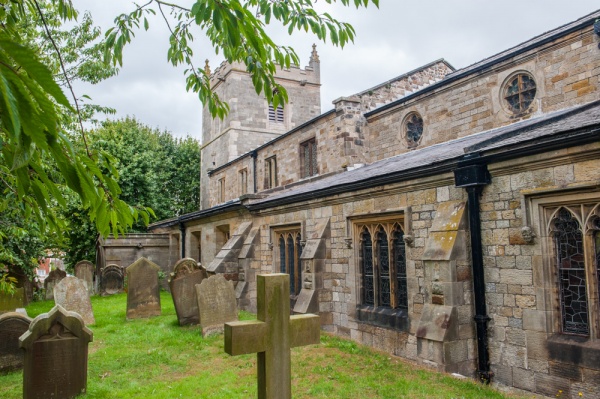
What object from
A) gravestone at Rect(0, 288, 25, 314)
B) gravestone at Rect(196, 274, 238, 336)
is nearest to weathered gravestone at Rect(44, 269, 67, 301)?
gravestone at Rect(0, 288, 25, 314)

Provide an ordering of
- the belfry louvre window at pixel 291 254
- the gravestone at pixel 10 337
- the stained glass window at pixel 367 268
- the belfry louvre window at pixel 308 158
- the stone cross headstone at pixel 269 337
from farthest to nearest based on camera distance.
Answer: the belfry louvre window at pixel 308 158
the belfry louvre window at pixel 291 254
the stained glass window at pixel 367 268
the gravestone at pixel 10 337
the stone cross headstone at pixel 269 337

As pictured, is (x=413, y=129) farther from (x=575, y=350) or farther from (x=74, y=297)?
(x=74, y=297)

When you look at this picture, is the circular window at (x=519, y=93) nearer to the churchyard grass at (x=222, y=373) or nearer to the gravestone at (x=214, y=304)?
the churchyard grass at (x=222, y=373)

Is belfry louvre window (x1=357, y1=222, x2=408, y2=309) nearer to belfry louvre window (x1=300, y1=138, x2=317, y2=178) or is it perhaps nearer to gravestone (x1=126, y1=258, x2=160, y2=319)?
gravestone (x1=126, y1=258, x2=160, y2=319)

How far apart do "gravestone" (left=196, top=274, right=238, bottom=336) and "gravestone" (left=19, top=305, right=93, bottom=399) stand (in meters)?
3.81

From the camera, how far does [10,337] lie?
786cm

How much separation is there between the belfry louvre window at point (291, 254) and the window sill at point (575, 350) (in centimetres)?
718

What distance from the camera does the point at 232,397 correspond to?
6.45 metres

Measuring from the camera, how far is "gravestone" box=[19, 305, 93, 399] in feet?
20.3

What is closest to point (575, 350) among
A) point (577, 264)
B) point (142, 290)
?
point (577, 264)

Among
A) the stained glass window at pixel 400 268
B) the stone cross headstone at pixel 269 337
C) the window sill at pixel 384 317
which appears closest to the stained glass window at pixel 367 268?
the window sill at pixel 384 317

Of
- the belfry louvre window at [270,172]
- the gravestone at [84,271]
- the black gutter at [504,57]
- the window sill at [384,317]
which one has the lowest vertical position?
the window sill at [384,317]

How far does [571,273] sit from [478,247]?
4.31 feet

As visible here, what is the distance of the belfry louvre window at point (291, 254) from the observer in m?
12.6
